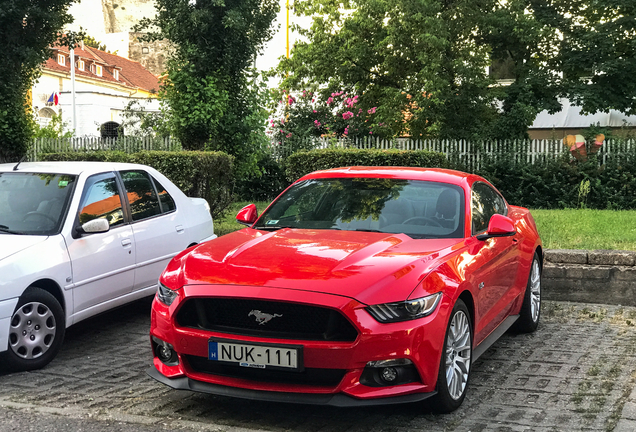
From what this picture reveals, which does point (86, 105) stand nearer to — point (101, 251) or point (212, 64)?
point (212, 64)

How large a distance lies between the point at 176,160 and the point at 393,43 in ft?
49.7

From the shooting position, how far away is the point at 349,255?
4543 mm

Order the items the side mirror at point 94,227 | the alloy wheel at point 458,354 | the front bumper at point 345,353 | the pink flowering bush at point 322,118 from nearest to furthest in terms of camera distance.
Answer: the front bumper at point 345,353 < the alloy wheel at point 458,354 < the side mirror at point 94,227 < the pink flowering bush at point 322,118

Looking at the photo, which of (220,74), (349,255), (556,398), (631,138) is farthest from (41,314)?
(631,138)

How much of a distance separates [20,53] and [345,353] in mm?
10879

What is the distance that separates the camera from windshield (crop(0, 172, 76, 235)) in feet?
19.4

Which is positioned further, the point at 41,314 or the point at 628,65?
the point at 628,65

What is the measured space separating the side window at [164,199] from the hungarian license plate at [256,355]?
342 centimetres

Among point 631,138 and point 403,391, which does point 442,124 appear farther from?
point 403,391

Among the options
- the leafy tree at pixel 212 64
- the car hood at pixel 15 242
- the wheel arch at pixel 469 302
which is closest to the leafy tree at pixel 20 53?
the leafy tree at pixel 212 64

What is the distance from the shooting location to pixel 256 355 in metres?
4.12

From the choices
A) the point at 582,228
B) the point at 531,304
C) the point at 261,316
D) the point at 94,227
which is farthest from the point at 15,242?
the point at 582,228

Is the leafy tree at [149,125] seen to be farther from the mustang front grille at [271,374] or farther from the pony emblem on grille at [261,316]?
the pony emblem on grille at [261,316]

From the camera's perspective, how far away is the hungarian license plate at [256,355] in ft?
13.3
